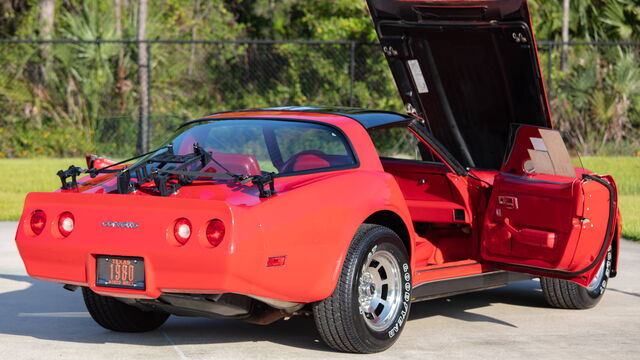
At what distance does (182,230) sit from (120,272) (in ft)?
1.51

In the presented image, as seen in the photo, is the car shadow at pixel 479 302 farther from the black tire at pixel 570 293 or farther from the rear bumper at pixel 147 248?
the rear bumper at pixel 147 248

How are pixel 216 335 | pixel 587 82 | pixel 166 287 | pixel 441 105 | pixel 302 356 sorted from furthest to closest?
pixel 587 82, pixel 441 105, pixel 216 335, pixel 302 356, pixel 166 287

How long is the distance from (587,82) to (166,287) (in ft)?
59.9

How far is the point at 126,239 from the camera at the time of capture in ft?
18.4

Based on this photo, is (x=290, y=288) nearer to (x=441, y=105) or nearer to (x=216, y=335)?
(x=216, y=335)

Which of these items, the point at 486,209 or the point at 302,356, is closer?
the point at 302,356

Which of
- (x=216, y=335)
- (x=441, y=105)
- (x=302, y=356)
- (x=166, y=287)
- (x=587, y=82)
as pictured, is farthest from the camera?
(x=587, y=82)

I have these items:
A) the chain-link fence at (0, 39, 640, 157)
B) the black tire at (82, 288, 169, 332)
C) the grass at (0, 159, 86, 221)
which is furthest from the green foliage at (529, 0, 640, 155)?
the black tire at (82, 288, 169, 332)

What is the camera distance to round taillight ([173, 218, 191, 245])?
17.9 feet

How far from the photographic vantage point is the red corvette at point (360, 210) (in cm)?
556

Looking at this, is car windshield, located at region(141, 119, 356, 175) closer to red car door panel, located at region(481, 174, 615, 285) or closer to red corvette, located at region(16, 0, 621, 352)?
red corvette, located at region(16, 0, 621, 352)

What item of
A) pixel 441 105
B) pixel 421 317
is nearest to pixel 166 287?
pixel 421 317

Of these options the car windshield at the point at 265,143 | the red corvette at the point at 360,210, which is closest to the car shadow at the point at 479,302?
the red corvette at the point at 360,210

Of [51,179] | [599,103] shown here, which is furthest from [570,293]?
[599,103]
